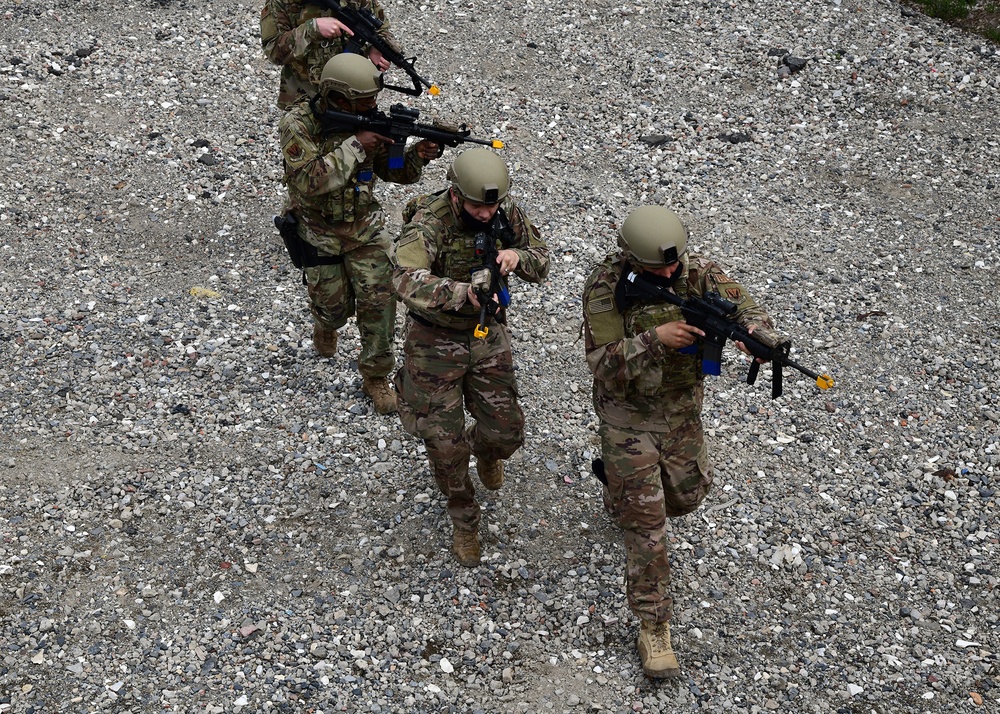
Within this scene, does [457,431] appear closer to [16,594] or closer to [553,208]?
[16,594]

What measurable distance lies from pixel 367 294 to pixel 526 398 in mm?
1405

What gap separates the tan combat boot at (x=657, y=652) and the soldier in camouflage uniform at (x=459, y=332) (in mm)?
1190

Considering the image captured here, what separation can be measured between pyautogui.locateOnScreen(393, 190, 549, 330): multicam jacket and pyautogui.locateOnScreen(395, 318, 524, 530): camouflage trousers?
141 mm

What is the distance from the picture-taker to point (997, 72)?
1095 centimetres

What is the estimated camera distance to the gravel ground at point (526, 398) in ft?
18.3

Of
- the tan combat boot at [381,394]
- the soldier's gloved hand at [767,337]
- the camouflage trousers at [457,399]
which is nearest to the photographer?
the soldier's gloved hand at [767,337]

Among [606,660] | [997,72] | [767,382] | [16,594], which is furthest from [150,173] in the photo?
[997,72]

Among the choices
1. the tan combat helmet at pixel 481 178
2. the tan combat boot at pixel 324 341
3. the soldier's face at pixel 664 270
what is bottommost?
the tan combat boot at pixel 324 341

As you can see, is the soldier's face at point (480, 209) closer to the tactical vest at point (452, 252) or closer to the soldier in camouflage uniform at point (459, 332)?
the soldier in camouflage uniform at point (459, 332)

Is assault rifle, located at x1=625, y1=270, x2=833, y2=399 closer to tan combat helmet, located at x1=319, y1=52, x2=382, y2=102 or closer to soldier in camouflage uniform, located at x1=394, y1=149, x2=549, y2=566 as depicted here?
soldier in camouflage uniform, located at x1=394, y1=149, x2=549, y2=566

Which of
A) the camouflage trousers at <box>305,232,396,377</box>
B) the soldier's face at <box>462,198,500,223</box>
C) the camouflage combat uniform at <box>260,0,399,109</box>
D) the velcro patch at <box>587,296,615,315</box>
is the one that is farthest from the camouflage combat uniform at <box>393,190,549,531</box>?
the camouflage combat uniform at <box>260,0,399,109</box>

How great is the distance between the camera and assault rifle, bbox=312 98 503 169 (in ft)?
21.2

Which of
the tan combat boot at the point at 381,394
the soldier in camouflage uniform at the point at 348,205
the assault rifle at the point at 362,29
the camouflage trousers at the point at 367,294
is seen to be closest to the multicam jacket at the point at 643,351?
the soldier in camouflage uniform at the point at 348,205

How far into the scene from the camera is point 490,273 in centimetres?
542
